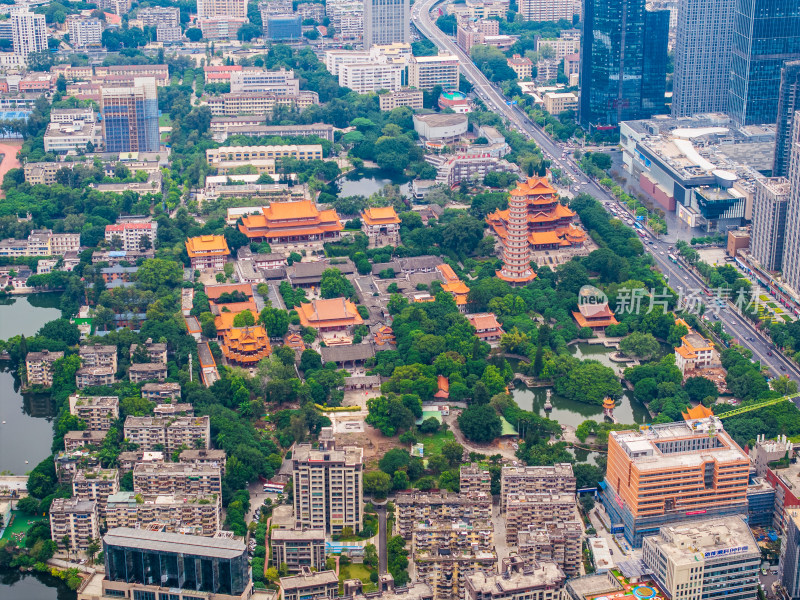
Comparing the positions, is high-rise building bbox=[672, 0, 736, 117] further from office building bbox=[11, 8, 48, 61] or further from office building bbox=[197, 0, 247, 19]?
office building bbox=[11, 8, 48, 61]

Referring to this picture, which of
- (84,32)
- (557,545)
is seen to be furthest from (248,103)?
(557,545)

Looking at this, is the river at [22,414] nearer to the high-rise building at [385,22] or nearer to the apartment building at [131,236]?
the apartment building at [131,236]

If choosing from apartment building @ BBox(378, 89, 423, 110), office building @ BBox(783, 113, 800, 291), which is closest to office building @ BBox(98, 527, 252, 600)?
office building @ BBox(783, 113, 800, 291)

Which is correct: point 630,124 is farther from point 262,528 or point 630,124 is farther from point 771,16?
point 262,528

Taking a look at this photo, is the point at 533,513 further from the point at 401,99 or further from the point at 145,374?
the point at 401,99

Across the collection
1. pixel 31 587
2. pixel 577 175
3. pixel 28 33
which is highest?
pixel 28 33

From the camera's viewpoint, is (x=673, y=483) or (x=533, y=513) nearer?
(x=673, y=483)
